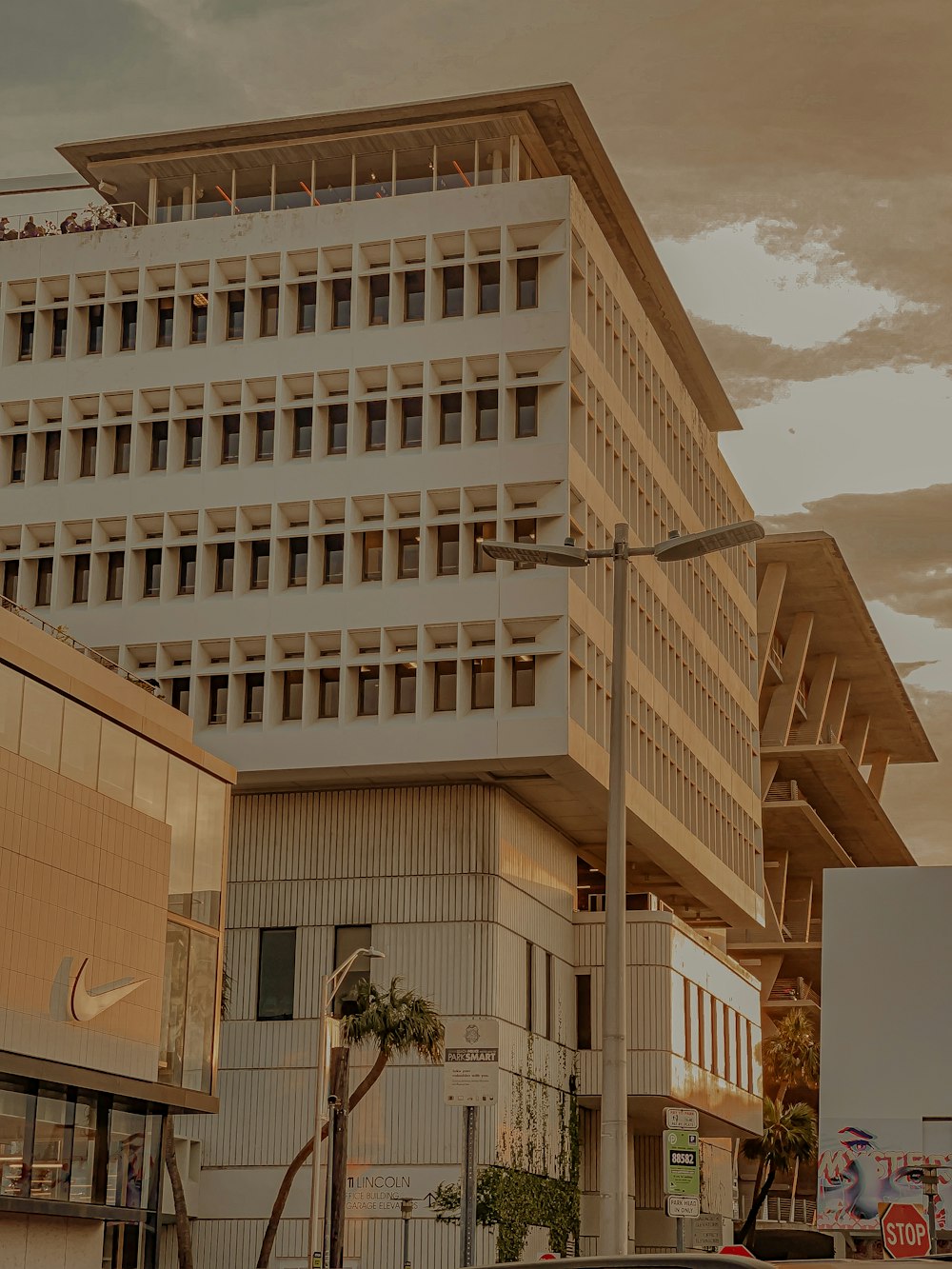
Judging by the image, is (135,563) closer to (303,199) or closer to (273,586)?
(273,586)

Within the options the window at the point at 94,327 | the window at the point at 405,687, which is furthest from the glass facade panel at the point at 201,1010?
the window at the point at 94,327

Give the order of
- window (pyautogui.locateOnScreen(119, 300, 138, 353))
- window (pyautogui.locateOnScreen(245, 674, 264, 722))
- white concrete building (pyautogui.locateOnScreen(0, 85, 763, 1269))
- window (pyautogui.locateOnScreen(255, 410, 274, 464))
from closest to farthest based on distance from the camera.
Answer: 1. white concrete building (pyautogui.locateOnScreen(0, 85, 763, 1269))
2. window (pyautogui.locateOnScreen(245, 674, 264, 722))
3. window (pyautogui.locateOnScreen(255, 410, 274, 464))
4. window (pyautogui.locateOnScreen(119, 300, 138, 353))

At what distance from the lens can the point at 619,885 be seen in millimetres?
27203

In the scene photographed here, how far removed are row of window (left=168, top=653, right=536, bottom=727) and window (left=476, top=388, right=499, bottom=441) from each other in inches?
293

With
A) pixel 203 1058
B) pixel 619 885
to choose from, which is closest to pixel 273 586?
pixel 203 1058

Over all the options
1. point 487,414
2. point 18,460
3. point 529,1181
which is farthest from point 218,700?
point 529,1181

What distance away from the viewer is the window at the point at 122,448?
64812 mm

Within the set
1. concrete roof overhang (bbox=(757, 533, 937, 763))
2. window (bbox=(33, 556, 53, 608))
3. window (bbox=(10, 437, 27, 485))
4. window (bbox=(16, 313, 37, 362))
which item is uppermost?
concrete roof overhang (bbox=(757, 533, 937, 763))

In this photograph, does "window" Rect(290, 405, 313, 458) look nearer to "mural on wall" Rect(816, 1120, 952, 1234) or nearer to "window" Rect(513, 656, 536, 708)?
"window" Rect(513, 656, 536, 708)

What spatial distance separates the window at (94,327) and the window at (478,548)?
14.7 metres

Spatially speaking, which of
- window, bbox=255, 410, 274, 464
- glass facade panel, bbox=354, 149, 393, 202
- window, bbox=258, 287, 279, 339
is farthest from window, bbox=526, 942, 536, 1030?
glass facade panel, bbox=354, 149, 393, 202

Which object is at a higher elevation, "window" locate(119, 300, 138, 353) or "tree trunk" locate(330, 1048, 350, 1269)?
"window" locate(119, 300, 138, 353)

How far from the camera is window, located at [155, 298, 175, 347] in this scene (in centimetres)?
6525

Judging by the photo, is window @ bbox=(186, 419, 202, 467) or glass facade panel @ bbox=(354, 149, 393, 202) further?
glass facade panel @ bbox=(354, 149, 393, 202)
